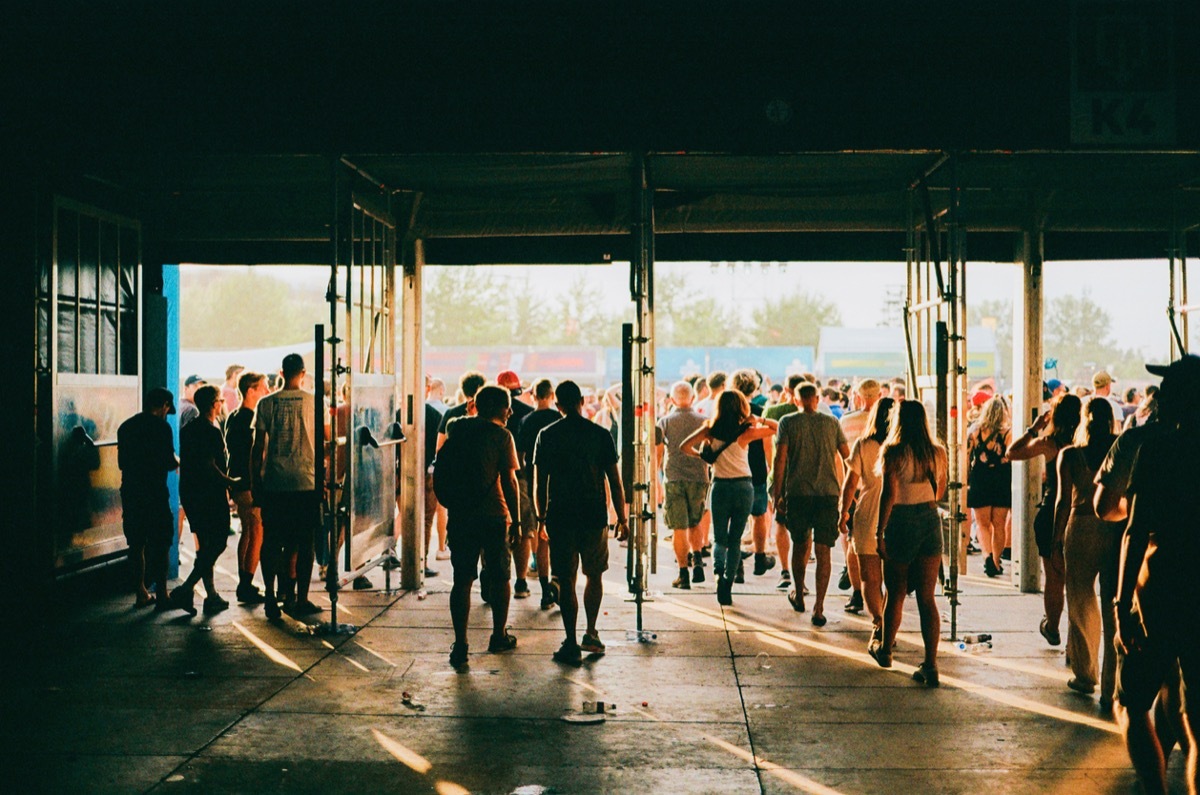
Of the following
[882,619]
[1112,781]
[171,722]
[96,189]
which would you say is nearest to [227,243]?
[96,189]

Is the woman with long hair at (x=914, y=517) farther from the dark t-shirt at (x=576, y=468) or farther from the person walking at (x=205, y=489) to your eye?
the person walking at (x=205, y=489)

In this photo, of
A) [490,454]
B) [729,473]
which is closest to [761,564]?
[729,473]

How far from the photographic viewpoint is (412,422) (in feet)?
35.1

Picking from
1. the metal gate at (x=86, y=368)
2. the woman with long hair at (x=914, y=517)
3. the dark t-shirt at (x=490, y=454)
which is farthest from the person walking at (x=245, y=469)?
the woman with long hair at (x=914, y=517)

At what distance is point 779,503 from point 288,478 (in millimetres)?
3902

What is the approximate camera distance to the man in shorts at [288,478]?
9.36 meters

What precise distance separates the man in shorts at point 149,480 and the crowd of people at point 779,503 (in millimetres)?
17

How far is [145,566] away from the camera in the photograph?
1049 centimetres

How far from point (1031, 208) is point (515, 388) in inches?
198

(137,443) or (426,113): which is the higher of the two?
(426,113)

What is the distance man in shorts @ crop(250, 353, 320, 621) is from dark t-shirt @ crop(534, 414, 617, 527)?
229 centimetres

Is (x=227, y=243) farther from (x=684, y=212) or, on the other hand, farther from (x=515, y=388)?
(x=684, y=212)

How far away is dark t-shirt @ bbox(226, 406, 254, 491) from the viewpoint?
10289 mm

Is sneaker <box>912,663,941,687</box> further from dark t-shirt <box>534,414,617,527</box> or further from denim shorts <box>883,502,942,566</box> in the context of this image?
dark t-shirt <box>534,414,617,527</box>
